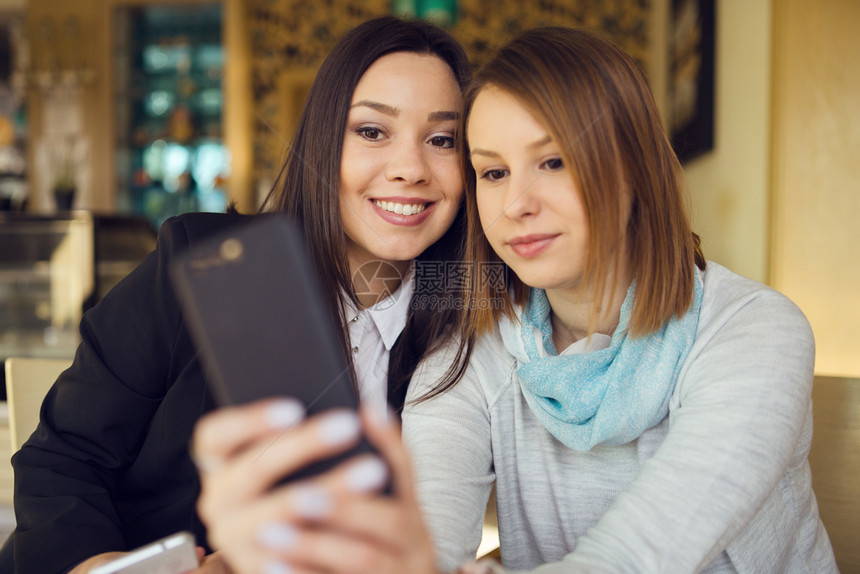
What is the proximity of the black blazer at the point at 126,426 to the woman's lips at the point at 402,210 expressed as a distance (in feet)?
0.81

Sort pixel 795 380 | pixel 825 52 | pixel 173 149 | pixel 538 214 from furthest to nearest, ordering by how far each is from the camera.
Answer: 1. pixel 173 149
2. pixel 825 52
3. pixel 538 214
4. pixel 795 380

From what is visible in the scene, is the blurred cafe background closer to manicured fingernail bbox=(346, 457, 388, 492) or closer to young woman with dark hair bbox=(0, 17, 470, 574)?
young woman with dark hair bbox=(0, 17, 470, 574)

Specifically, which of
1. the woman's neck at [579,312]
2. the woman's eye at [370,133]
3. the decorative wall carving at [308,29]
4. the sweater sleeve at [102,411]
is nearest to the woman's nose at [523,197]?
the woman's neck at [579,312]

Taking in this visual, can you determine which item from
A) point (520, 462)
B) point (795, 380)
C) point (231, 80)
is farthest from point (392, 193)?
point (231, 80)

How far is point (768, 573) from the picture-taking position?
2.14 ft

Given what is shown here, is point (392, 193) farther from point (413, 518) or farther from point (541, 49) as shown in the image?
point (413, 518)

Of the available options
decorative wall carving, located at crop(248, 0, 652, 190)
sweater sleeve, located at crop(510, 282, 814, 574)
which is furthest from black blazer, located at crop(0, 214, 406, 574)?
decorative wall carving, located at crop(248, 0, 652, 190)

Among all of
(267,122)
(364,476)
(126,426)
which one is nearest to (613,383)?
(364,476)

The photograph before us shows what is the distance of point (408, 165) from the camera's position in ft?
2.94

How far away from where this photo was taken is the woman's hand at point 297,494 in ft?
0.87

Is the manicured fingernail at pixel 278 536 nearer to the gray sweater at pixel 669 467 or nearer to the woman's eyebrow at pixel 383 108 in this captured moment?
the gray sweater at pixel 669 467

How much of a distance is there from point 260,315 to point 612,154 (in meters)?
0.50

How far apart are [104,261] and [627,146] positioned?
221cm

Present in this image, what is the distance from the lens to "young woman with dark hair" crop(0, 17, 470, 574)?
0.78 metres
